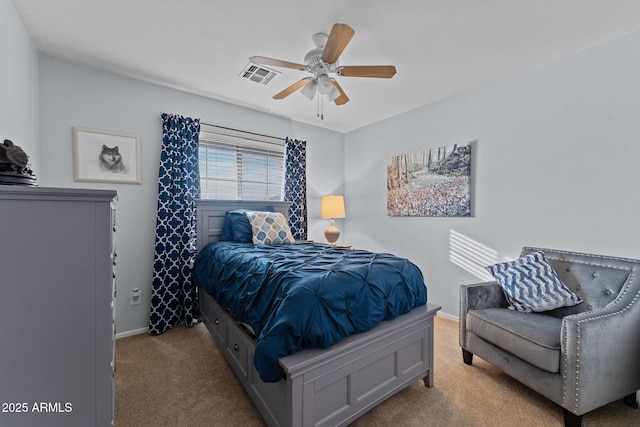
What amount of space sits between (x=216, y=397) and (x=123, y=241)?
1805 mm

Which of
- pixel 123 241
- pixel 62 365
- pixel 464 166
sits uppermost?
pixel 464 166

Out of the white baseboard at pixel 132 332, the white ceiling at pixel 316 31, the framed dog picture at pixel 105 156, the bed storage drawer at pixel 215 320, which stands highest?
the white ceiling at pixel 316 31

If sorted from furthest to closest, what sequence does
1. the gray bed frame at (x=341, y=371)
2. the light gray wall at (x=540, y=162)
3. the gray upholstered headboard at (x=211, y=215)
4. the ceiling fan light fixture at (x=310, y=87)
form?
1. the gray upholstered headboard at (x=211, y=215)
2. the ceiling fan light fixture at (x=310, y=87)
3. the light gray wall at (x=540, y=162)
4. the gray bed frame at (x=341, y=371)

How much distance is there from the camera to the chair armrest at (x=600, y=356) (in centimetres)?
147

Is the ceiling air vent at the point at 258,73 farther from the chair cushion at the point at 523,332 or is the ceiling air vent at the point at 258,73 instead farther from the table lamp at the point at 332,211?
the chair cushion at the point at 523,332

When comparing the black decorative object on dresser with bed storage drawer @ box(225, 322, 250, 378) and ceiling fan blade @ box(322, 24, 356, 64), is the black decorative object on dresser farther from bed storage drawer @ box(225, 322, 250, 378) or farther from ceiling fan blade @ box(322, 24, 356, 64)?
ceiling fan blade @ box(322, 24, 356, 64)

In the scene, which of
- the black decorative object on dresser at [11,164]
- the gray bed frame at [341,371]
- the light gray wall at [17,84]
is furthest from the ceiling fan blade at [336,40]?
the light gray wall at [17,84]

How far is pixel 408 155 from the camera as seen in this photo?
11.6 feet

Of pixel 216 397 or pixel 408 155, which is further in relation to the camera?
pixel 408 155

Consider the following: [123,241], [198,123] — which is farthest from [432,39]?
[123,241]

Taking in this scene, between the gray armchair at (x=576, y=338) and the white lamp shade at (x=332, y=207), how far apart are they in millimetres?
2155

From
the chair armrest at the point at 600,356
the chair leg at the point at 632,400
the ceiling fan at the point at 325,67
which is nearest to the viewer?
the chair armrest at the point at 600,356

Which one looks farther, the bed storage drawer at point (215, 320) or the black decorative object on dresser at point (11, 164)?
the bed storage drawer at point (215, 320)

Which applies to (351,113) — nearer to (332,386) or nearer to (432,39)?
(432,39)
